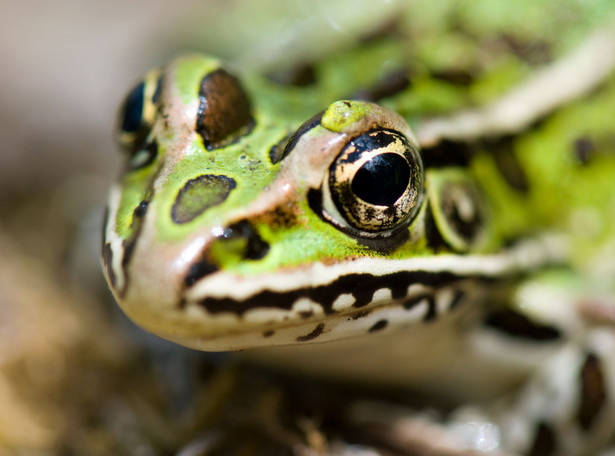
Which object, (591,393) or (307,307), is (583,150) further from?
(307,307)

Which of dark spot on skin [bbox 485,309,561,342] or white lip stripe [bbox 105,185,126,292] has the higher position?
white lip stripe [bbox 105,185,126,292]

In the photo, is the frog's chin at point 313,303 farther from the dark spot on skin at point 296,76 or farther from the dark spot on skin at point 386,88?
the dark spot on skin at point 296,76

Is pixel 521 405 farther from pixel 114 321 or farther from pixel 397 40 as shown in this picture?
pixel 114 321

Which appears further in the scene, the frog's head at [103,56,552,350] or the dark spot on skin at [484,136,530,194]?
the dark spot on skin at [484,136,530,194]

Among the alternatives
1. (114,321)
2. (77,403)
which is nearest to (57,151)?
(114,321)

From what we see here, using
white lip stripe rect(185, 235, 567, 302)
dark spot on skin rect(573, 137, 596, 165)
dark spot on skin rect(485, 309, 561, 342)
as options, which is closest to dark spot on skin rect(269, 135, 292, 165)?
white lip stripe rect(185, 235, 567, 302)

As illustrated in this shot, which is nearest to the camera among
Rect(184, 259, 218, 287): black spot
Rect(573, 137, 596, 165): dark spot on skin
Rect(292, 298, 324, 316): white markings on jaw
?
Rect(184, 259, 218, 287): black spot

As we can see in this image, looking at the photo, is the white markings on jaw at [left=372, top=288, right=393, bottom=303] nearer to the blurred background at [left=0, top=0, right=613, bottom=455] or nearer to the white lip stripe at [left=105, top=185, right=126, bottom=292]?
the white lip stripe at [left=105, top=185, right=126, bottom=292]
